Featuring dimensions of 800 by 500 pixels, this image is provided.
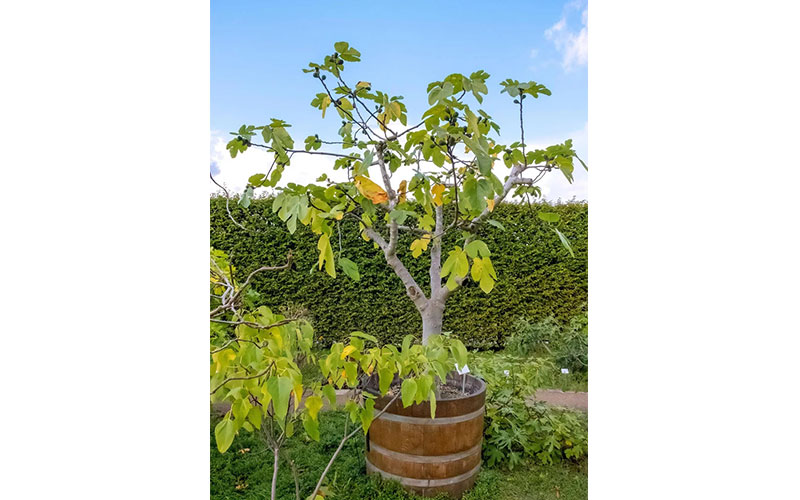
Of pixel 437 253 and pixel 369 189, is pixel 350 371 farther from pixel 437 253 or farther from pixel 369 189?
pixel 437 253

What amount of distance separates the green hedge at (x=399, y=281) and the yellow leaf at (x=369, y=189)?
6.84 feet

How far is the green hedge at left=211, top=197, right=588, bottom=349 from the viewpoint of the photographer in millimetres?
3549

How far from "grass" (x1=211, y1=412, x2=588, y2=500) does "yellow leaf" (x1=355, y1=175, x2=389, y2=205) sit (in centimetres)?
109

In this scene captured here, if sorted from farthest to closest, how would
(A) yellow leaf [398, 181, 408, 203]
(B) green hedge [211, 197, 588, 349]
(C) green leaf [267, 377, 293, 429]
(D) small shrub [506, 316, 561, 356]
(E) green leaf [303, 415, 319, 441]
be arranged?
(D) small shrub [506, 316, 561, 356] < (B) green hedge [211, 197, 588, 349] < (A) yellow leaf [398, 181, 408, 203] < (E) green leaf [303, 415, 319, 441] < (C) green leaf [267, 377, 293, 429]

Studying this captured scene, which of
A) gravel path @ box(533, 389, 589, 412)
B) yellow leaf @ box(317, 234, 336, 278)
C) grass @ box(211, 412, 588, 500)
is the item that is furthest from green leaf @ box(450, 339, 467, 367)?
gravel path @ box(533, 389, 589, 412)

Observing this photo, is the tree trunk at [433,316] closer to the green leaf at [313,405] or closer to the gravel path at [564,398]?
the green leaf at [313,405]

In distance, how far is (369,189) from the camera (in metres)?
1.45

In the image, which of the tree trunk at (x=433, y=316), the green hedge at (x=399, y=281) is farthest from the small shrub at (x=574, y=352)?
the tree trunk at (x=433, y=316)

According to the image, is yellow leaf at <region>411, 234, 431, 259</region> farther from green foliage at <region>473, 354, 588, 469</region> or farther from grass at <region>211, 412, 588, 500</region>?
grass at <region>211, 412, 588, 500</region>

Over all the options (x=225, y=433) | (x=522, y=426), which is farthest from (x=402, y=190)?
(x=522, y=426)
